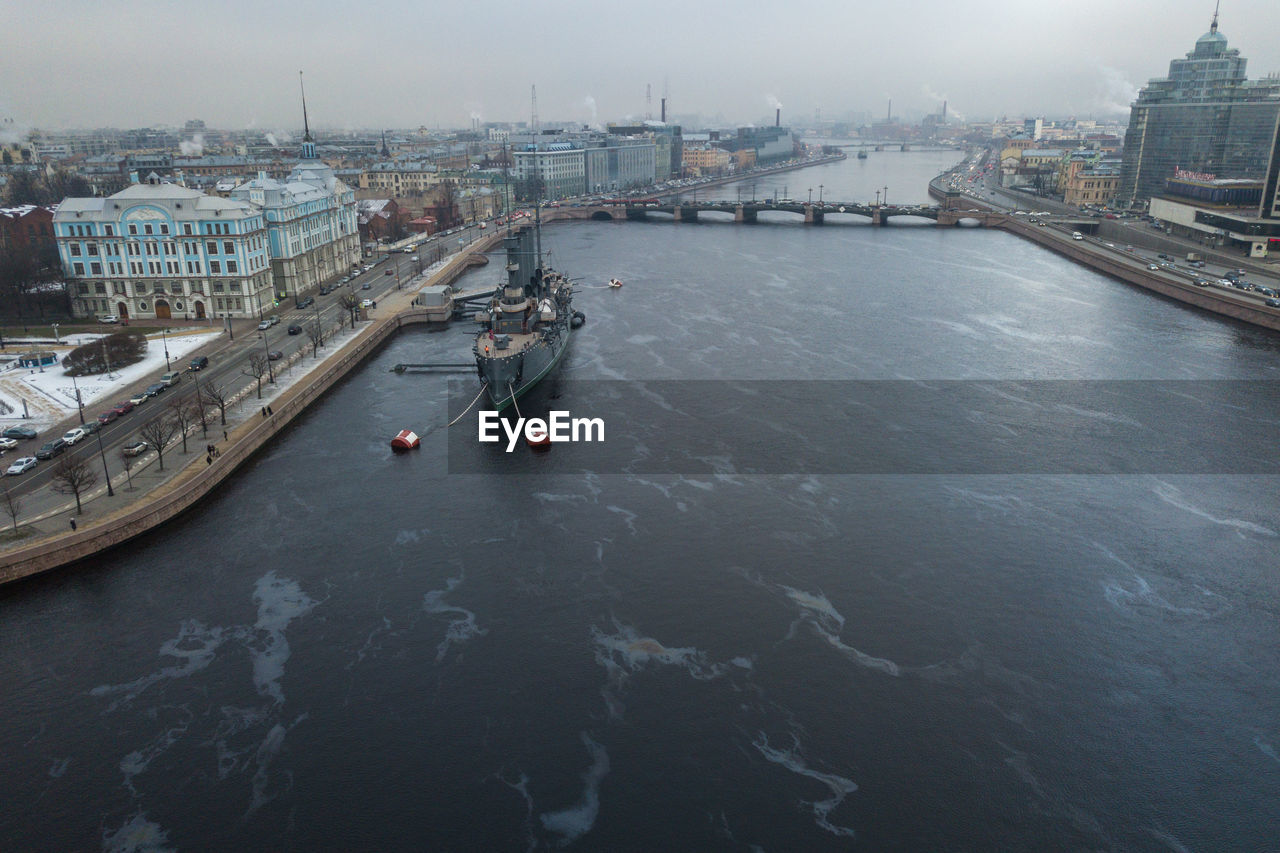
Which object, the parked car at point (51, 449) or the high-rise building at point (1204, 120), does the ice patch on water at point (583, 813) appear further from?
the high-rise building at point (1204, 120)

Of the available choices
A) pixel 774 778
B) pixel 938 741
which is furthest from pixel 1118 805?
pixel 774 778

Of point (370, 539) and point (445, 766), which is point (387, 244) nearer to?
point (370, 539)

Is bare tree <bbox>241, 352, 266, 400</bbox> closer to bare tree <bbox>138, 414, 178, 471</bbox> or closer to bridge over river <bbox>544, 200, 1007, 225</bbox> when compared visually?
bare tree <bbox>138, 414, 178, 471</bbox>


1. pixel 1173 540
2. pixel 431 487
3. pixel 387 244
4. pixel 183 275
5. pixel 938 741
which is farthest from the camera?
pixel 387 244

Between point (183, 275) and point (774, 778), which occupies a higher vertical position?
point (183, 275)

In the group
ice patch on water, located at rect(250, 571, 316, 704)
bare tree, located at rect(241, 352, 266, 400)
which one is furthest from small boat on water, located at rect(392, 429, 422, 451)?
ice patch on water, located at rect(250, 571, 316, 704)

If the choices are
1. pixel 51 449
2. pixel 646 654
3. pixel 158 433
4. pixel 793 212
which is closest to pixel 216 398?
pixel 158 433

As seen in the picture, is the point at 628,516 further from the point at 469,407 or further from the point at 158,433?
the point at 158,433
